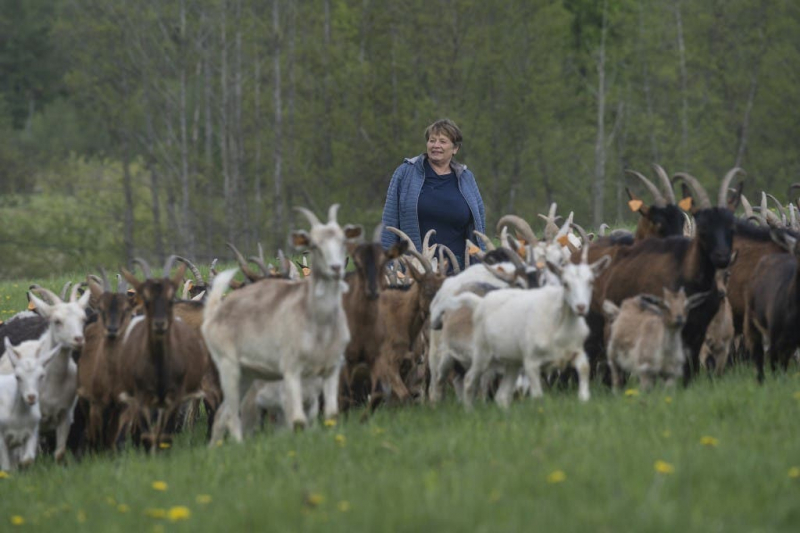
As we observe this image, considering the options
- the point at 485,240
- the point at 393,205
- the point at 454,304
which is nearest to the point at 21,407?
the point at 454,304

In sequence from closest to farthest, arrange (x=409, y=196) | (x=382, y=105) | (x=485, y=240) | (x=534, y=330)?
(x=534, y=330), (x=409, y=196), (x=485, y=240), (x=382, y=105)

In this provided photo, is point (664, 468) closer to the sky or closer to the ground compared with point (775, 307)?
closer to the ground

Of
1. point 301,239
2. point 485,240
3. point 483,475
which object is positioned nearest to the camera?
point 483,475

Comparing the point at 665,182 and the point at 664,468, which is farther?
the point at 665,182

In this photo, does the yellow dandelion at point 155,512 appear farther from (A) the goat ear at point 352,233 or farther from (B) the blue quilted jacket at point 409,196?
(B) the blue quilted jacket at point 409,196

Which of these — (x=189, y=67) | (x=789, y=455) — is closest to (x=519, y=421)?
(x=789, y=455)

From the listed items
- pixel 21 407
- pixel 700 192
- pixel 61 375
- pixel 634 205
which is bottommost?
pixel 21 407

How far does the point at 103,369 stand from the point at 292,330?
2.48 m

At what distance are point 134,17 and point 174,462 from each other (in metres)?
37.4

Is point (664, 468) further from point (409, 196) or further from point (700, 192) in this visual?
point (409, 196)

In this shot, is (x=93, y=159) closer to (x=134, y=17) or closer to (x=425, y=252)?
(x=134, y=17)

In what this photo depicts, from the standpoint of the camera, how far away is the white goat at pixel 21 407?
11.8 metres

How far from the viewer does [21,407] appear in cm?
1203

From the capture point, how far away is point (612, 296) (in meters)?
12.4
